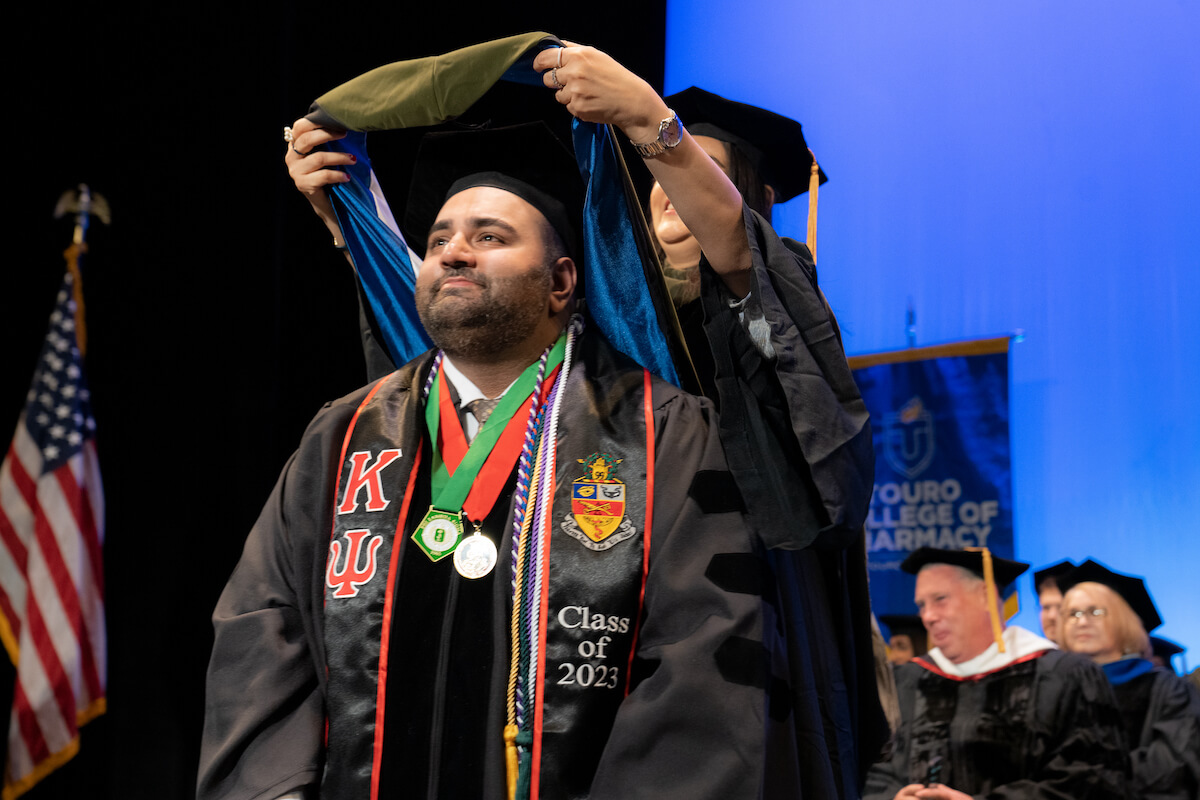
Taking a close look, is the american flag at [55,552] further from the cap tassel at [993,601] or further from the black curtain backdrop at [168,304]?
the cap tassel at [993,601]

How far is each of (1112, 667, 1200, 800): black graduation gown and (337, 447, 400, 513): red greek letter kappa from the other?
5034 mm

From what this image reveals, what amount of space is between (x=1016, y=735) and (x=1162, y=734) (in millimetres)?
1355

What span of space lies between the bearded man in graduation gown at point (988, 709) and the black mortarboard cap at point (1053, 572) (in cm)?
58

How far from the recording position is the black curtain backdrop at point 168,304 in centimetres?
402

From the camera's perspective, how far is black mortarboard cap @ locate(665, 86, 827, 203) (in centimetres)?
271

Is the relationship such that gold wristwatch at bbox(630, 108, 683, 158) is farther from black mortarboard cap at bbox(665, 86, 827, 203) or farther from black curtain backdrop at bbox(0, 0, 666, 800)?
black curtain backdrop at bbox(0, 0, 666, 800)

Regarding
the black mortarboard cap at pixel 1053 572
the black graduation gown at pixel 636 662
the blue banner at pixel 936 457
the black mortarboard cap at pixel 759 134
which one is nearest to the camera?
the black graduation gown at pixel 636 662

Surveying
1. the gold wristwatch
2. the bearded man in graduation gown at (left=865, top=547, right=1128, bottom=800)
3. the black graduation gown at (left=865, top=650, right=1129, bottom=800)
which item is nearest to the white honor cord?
the gold wristwatch

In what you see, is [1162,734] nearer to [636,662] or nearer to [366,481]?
[636,662]

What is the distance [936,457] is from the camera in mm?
6867

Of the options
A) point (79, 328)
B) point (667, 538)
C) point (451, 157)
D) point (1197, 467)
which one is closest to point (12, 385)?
point (79, 328)

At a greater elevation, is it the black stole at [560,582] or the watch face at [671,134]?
the watch face at [671,134]

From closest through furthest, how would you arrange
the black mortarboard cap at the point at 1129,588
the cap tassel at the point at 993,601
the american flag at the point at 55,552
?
the american flag at the point at 55,552 → the cap tassel at the point at 993,601 → the black mortarboard cap at the point at 1129,588

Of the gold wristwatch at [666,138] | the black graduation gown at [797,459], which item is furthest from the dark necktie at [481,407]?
the gold wristwatch at [666,138]
